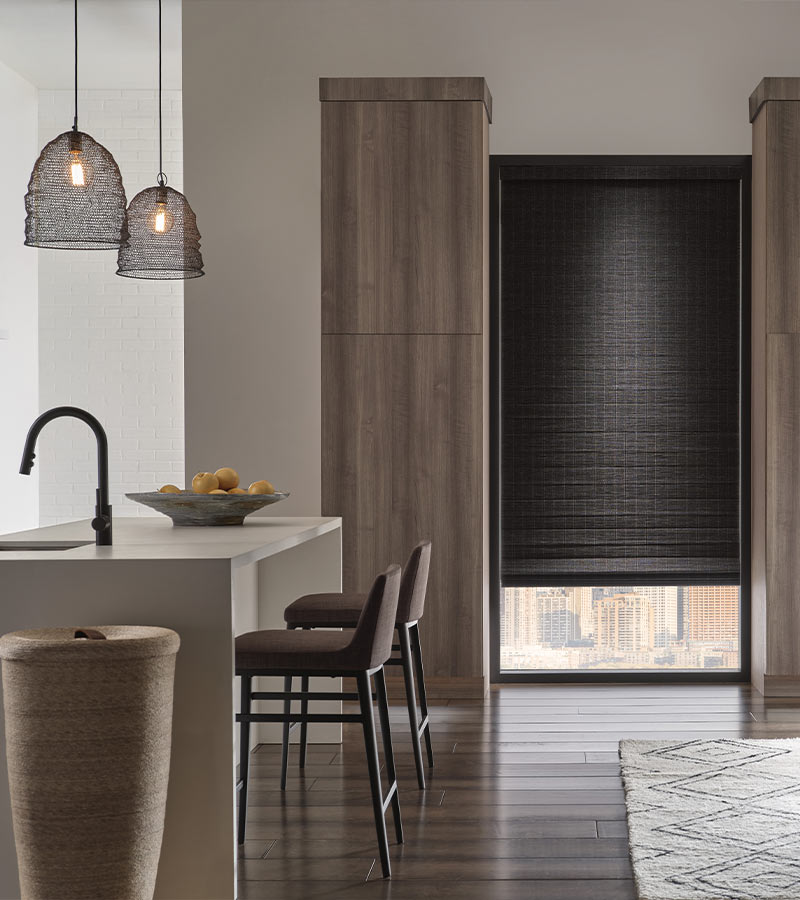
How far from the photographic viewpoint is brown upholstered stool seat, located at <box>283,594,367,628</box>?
11.7ft

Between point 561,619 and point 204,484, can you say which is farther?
point 561,619

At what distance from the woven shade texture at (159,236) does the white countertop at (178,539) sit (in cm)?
101

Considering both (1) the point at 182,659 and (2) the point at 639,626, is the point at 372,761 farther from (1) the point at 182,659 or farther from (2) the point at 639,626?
(2) the point at 639,626

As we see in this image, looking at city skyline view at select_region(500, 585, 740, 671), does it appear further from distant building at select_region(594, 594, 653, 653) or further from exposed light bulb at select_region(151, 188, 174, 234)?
exposed light bulb at select_region(151, 188, 174, 234)

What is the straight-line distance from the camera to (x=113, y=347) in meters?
6.66

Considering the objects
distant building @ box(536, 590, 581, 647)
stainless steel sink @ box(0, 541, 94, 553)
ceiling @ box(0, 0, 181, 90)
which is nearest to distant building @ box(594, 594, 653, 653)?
distant building @ box(536, 590, 581, 647)

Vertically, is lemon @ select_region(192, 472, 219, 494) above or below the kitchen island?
above

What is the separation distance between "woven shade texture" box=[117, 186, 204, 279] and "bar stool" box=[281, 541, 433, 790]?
4.52 feet

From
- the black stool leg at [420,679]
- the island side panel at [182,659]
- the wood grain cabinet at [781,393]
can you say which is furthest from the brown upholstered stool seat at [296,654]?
the wood grain cabinet at [781,393]

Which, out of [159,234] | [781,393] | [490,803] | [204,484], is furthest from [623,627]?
[159,234]

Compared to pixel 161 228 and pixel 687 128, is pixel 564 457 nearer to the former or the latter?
pixel 687 128

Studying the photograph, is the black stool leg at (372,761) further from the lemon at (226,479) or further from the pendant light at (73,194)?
the pendant light at (73,194)

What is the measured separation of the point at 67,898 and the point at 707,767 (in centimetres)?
228

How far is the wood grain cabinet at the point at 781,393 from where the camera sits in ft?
15.8
